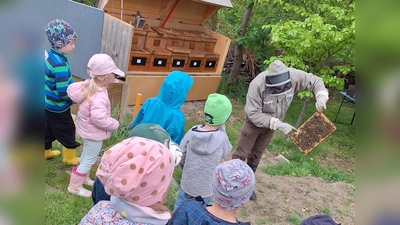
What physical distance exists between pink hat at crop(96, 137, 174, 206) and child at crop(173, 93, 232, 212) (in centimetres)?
121

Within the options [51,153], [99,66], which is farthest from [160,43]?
[99,66]

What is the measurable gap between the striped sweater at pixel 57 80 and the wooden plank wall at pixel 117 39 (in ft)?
9.60

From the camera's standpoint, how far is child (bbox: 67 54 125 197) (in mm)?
2955

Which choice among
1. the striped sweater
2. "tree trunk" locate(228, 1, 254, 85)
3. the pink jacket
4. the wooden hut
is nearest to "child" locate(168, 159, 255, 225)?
the pink jacket

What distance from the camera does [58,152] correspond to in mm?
3986

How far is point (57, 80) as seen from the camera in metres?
3.15

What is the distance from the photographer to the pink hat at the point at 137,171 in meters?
1.58

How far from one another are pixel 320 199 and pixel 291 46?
2.88 m

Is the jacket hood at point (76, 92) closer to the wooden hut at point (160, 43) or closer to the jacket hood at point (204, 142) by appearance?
the jacket hood at point (204, 142)

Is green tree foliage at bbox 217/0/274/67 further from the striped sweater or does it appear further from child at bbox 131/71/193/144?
the striped sweater

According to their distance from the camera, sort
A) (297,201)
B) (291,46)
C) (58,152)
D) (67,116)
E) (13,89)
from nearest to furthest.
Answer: (13,89) < (67,116) < (58,152) < (297,201) < (291,46)

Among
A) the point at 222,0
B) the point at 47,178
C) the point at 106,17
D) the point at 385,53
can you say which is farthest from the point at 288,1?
the point at 385,53

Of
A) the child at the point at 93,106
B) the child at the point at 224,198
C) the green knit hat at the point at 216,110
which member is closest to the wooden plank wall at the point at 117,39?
the child at the point at 93,106

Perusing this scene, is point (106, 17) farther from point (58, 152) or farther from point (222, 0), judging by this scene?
point (58, 152)
